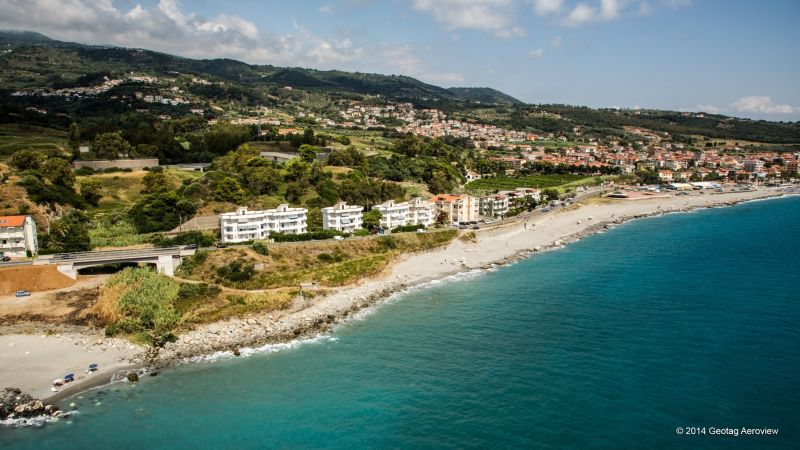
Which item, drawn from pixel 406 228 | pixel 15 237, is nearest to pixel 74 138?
pixel 15 237

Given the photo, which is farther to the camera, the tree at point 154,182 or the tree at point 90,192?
the tree at point 154,182

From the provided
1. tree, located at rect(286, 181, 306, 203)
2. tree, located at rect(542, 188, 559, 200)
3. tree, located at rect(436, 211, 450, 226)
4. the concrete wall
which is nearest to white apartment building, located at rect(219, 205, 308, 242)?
tree, located at rect(286, 181, 306, 203)

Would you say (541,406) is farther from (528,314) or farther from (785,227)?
(785,227)

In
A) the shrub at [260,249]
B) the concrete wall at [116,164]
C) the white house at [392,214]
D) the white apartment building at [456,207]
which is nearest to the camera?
the shrub at [260,249]

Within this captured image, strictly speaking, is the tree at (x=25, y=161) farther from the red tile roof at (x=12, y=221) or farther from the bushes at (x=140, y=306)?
the bushes at (x=140, y=306)

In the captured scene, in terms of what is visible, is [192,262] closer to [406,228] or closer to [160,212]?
[160,212]

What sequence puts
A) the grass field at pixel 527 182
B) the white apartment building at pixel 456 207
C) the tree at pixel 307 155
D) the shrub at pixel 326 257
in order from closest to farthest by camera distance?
the shrub at pixel 326 257 → the white apartment building at pixel 456 207 → the tree at pixel 307 155 → the grass field at pixel 527 182

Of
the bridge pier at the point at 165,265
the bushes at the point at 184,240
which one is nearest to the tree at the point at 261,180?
the bushes at the point at 184,240
